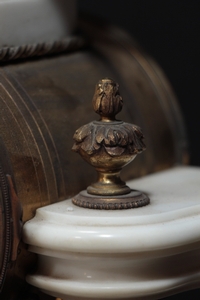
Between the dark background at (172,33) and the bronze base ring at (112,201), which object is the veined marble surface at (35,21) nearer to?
the bronze base ring at (112,201)

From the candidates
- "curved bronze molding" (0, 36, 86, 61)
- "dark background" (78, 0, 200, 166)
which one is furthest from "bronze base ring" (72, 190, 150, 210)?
"dark background" (78, 0, 200, 166)

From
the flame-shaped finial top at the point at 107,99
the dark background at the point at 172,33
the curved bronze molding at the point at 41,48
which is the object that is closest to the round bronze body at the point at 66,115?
the curved bronze molding at the point at 41,48

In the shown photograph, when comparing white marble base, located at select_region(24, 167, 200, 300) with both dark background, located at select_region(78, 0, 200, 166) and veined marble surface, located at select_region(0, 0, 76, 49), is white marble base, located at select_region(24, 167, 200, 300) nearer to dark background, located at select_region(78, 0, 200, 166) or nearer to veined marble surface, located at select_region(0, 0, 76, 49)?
veined marble surface, located at select_region(0, 0, 76, 49)

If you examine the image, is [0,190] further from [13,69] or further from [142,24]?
[142,24]

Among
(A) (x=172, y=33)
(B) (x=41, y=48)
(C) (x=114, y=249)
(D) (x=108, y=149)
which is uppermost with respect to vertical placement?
(A) (x=172, y=33)

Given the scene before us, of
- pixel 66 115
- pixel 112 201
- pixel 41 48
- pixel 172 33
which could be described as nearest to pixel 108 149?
pixel 112 201

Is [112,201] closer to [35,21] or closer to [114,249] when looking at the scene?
[114,249]
